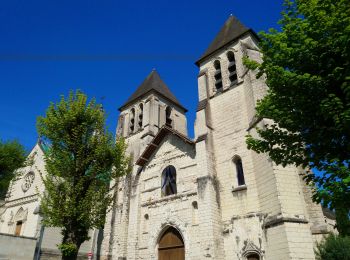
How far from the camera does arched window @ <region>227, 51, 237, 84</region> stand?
1760 centimetres

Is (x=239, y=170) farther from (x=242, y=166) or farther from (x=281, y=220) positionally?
(x=281, y=220)

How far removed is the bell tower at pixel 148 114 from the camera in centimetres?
2298

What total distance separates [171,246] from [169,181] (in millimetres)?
3536

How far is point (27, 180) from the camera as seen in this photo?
81.6 feet

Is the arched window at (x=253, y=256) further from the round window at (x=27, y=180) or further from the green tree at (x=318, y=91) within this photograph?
the round window at (x=27, y=180)

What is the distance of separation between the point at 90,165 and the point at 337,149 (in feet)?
31.3

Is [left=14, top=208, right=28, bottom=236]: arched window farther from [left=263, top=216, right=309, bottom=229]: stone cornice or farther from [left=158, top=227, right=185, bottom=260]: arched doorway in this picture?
[left=263, top=216, right=309, bottom=229]: stone cornice

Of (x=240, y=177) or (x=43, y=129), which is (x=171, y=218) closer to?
(x=240, y=177)

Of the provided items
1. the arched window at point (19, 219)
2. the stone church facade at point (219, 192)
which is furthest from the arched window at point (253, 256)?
the arched window at point (19, 219)

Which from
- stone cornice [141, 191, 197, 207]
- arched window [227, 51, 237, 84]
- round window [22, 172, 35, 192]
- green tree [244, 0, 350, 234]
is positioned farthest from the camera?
round window [22, 172, 35, 192]

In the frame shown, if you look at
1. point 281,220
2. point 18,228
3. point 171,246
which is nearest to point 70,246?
point 171,246

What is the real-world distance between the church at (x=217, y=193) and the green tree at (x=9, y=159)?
3.48 metres

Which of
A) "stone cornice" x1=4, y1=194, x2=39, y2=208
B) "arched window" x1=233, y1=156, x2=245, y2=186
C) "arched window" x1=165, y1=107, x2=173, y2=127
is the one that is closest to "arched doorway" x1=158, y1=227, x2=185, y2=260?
"arched window" x1=233, y1=156, x2=245, y2=186

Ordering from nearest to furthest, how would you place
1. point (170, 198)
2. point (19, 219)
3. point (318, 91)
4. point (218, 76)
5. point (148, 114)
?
point (318, 91) → point (170, 198) → point (218, 76) → point (19, 219) → point (148, 114)
